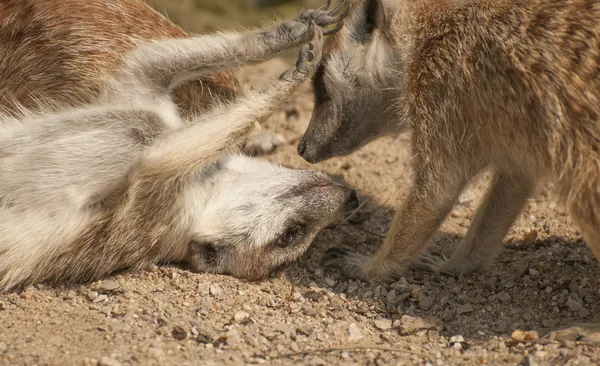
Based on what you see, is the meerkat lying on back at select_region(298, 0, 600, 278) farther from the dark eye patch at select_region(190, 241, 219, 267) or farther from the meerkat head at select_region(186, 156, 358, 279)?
the dark eye patch at select_region(190, 241, 219, 267)

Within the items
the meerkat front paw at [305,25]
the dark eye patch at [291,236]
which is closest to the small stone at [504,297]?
the dark eye patch at [291,236]

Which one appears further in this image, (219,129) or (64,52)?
(64,52)

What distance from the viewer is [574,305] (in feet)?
11.8

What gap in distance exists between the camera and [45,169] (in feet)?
12.2

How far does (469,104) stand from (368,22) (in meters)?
0.96

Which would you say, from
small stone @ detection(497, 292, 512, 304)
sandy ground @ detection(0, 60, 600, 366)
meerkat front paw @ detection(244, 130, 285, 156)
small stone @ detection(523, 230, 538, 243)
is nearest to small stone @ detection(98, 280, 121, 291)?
sandy ground @ detection(0, 60, 600, 366)

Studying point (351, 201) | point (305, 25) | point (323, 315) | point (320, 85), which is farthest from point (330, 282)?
point (305, 25)

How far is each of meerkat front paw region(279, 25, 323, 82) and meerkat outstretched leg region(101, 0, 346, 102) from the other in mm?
105

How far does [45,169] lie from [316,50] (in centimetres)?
145

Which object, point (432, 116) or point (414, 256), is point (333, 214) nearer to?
point (414, 256)

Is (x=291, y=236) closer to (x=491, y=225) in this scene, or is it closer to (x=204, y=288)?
(x=204, y=288)

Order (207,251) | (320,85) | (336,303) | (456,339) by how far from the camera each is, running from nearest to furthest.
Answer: (456,339) < (336,303) < (207,251) < (320,85)

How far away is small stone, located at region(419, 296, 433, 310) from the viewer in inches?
144

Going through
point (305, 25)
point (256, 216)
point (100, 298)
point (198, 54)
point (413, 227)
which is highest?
point (305, 25)
